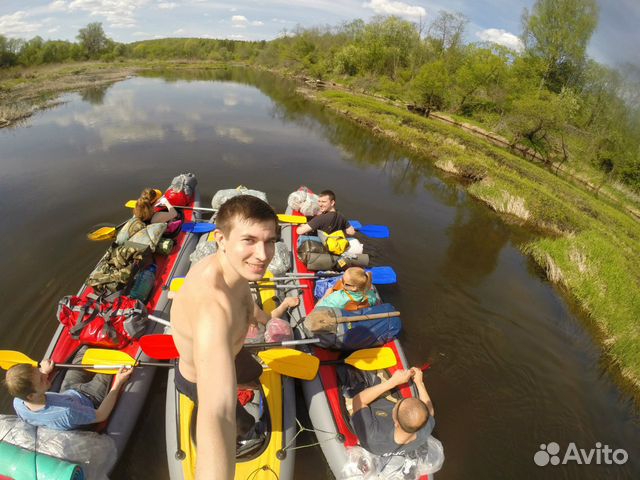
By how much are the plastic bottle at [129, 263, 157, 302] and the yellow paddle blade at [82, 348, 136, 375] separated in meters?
1.09

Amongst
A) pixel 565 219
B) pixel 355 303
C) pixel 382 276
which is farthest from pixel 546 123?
pixel 355 303

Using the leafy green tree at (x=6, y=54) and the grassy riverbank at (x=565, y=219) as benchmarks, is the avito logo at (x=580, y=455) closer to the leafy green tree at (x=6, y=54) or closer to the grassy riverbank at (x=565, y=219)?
the grassy riverbank at (x=565, y=219)

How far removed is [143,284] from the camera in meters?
5.22

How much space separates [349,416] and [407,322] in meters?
2.96

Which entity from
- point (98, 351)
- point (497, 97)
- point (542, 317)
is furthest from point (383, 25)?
point (98, 351)

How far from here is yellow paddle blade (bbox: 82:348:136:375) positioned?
155 inches

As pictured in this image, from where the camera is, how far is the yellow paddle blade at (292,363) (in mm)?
4066

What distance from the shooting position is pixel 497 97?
28.2 meters

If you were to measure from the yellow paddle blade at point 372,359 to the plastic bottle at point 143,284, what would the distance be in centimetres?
344

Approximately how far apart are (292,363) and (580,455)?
14.3 feet

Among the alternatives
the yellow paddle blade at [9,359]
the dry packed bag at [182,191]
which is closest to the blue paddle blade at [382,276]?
the dry packed bag at [182,191]

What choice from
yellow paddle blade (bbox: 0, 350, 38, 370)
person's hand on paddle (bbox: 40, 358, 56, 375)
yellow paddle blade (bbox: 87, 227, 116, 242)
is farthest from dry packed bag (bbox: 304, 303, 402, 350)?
yellow paddle blade (bbox: 87, 227, 116, 242)

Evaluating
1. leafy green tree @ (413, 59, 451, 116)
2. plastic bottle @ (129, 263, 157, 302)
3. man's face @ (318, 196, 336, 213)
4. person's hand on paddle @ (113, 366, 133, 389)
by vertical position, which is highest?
leafy green tree @ (413, 59, 451, 116)

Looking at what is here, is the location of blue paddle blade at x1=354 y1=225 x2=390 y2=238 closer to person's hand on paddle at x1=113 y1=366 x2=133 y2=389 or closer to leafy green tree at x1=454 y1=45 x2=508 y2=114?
person's hand on paddle at x1=113 y1=366 x2=133 y2=389
